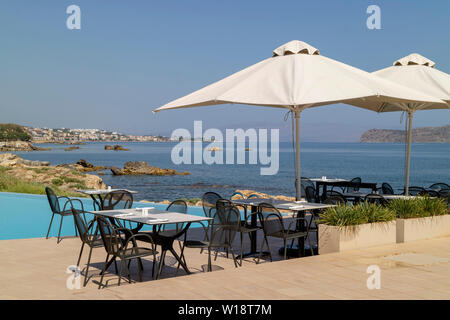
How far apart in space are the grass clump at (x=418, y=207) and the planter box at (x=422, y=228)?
9 cm

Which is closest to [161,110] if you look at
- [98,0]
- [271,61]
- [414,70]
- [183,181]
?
[271,61]

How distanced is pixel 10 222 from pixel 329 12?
1109 inches

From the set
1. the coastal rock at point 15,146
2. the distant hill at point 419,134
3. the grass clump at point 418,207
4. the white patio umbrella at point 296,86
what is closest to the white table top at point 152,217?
the white patio umbrella at point 296,86

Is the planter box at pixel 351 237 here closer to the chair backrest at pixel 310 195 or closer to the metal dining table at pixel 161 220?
the metal dining table at pixel 161 220

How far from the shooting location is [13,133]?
135125mm

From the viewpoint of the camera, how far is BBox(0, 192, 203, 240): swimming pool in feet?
32.7

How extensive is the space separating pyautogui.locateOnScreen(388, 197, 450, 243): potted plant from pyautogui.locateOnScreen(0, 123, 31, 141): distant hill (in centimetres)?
13151

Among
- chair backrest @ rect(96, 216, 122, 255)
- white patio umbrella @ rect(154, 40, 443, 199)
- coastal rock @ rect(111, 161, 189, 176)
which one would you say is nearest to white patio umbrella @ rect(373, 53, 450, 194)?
white patio umbrella @ rect(154, 40, 443, 199)

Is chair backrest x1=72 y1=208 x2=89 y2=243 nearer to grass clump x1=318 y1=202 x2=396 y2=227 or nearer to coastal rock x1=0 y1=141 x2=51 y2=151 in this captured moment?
grass clump x1=318 y1=202 x2=396 y2=227

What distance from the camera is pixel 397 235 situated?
7.23m

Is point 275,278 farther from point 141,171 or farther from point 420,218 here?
point 141,171

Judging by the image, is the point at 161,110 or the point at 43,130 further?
the point at 43,130

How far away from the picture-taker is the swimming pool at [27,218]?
9.95 meters
